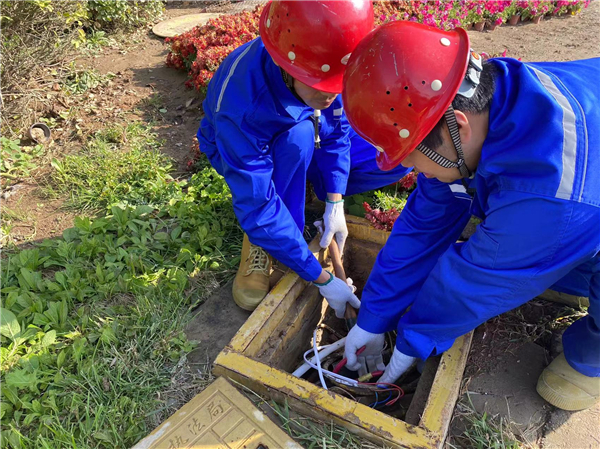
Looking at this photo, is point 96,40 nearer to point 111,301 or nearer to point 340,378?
point 111,301

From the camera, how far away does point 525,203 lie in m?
1.48

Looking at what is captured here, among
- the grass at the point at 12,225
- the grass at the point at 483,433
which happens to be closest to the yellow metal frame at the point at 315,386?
the grass at the point at 483,433

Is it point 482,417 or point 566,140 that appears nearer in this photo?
point 566,140

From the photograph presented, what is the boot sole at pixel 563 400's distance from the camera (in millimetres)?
1937

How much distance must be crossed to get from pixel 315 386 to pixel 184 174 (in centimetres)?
245

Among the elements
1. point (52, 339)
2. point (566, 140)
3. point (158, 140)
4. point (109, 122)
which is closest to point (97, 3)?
point (109, 122)

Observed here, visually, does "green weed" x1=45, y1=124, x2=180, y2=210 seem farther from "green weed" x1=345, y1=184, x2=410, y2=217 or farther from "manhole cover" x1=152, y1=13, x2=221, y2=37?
"manhole cover" x1=152, y1=13, x2=221, y2=37

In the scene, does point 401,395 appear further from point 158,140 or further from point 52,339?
point 158,140

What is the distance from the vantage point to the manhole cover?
6324mm

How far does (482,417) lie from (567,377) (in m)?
0.40

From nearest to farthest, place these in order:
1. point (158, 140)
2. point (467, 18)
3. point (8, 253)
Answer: point (8, 253) → point (158, 140) → point (467, 18)

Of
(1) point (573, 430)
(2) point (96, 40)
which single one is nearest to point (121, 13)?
(2) point (96, 40)

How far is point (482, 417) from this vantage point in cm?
196

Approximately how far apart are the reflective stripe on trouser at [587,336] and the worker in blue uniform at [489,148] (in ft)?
A: 0.06
